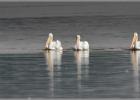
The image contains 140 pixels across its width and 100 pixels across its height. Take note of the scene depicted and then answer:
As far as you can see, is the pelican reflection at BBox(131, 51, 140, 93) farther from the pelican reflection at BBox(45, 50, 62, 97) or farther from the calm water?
the pelican reflection at BBox(45, 50, 62, 97)

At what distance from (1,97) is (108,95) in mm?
2611

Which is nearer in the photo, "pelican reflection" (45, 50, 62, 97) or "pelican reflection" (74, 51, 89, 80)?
"pelican reflection" (45, 50, 62, 97)

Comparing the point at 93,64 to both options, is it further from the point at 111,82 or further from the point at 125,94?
the point at 125,94

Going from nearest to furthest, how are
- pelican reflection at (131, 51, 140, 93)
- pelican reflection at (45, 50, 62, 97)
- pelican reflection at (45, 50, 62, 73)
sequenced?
1. pelican reflection at (131, 51, 140, 93)
2. pelican reflection at (45, 50, 62, 97)
3. pelican reflection at (45, 50, 62, 73)

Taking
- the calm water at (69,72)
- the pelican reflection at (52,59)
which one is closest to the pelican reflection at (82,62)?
the calm water at (69,72)

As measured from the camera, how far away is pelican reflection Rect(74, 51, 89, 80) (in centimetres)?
2867

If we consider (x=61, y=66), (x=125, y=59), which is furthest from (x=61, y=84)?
(x=125, y=59)

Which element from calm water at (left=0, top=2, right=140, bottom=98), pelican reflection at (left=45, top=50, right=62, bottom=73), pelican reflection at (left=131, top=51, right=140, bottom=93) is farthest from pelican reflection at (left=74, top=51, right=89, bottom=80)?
pelican reflection at (left=131, top=51, right=140, bottom=93)

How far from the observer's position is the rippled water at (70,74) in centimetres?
2388

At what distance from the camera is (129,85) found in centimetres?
2522

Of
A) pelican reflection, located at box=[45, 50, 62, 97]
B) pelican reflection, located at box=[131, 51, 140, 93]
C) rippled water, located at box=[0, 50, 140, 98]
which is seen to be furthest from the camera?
pelican reflection, located at box=[45, 50, 62, 97]

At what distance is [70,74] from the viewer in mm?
28188

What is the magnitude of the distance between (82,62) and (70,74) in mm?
3784

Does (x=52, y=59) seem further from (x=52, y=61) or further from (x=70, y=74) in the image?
(x=70, y=74)
